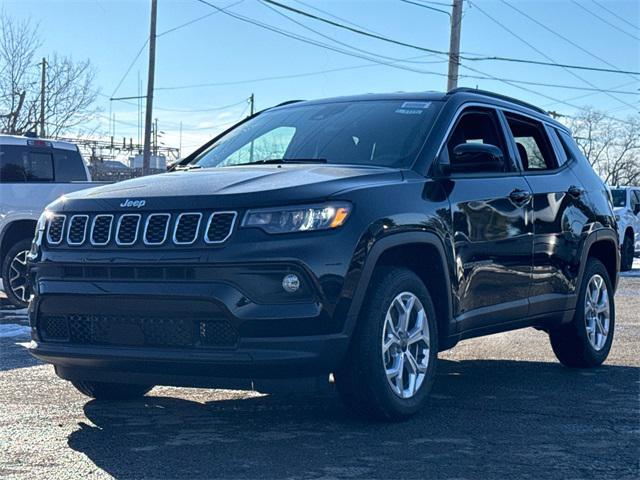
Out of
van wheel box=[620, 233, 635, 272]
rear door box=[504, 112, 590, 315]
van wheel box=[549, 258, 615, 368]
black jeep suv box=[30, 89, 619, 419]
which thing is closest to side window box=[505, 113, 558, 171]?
rear door box=[504, 112, 590, 315]

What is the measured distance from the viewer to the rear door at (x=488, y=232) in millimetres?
5832

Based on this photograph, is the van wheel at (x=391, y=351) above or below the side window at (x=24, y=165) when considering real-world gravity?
below

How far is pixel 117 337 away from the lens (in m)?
4.91

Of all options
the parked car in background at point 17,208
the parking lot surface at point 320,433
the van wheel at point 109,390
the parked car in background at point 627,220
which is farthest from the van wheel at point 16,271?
the parked car in background at point 627,220

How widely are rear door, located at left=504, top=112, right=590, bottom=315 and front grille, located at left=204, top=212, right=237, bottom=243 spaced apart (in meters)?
2.60

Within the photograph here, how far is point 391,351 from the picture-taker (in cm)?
521

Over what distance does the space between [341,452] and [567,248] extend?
310 centimetres

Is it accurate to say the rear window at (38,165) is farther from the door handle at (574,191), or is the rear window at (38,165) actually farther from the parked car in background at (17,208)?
the door handle at (574,191)

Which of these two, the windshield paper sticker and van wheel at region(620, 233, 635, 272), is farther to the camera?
van wheel at region(620, 233, 635, 272)

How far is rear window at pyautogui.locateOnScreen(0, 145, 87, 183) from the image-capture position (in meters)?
12.5

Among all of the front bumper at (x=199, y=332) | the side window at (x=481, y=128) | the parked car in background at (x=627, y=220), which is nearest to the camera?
the front bumper at (x=199, y=332)

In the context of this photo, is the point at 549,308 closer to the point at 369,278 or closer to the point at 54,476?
the point at 369,278

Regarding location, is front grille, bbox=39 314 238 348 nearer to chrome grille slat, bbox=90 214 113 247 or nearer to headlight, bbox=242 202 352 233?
chrome grille slat, bbox=90 214 113 247

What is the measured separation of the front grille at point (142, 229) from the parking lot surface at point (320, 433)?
944 mm
